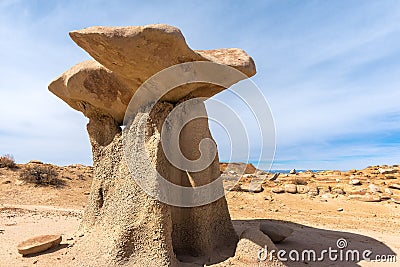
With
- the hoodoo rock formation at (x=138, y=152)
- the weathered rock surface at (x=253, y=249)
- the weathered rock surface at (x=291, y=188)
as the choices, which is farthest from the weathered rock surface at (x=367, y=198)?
the weathered rock surface at (x=253, y=249)

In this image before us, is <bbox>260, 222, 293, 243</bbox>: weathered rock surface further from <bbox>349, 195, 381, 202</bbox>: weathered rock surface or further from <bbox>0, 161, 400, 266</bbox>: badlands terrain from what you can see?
<bbox>349, 195, 381, 202</bbox>: weathered rock surface

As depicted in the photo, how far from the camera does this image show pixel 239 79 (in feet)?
15.6

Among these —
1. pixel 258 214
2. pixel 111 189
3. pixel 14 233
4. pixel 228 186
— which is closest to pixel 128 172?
pixel 111 189

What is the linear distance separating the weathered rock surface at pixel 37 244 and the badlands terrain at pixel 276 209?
0.30 ft

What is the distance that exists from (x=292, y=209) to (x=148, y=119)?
26.5ft

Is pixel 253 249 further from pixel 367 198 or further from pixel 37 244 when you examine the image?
pixel 367 198

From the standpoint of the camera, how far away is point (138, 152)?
4.67 metres

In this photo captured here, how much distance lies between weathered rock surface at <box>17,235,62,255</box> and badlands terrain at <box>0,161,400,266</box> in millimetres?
91

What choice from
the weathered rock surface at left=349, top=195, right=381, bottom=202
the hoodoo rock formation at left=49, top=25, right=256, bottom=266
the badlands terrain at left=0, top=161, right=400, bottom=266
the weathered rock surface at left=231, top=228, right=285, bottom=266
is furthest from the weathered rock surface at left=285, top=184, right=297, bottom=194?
the weathered rock surface at left=231, top=228, right=285, bottom=266

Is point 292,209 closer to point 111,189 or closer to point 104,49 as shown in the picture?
point 111,189

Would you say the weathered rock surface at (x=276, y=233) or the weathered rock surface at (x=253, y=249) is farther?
the weathered rock surface at (x=276, y=233)

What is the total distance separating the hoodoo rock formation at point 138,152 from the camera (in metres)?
3.84

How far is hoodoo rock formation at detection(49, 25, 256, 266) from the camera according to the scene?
384 cm

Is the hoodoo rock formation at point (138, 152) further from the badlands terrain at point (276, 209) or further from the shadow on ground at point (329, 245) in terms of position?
the shadow on ground at point (329, 245)
